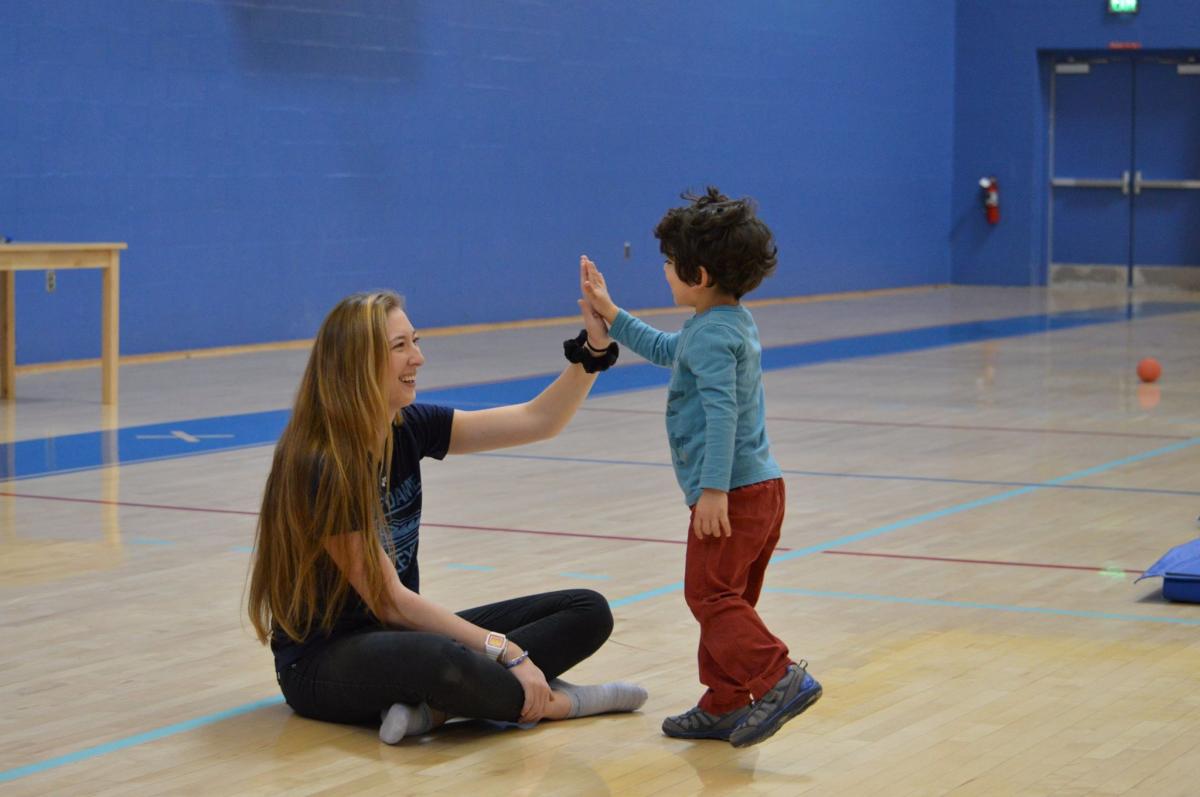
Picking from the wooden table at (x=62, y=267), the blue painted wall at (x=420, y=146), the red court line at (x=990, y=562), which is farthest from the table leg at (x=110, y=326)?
the red court line at (x=990, y=562)

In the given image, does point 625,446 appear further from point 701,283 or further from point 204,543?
point 701,283

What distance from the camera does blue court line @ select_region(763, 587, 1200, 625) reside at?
450 centimetres

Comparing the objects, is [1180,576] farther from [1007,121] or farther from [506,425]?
[1007,121]

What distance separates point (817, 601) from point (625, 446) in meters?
3.12

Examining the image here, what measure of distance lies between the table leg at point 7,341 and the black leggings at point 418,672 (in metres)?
6.34

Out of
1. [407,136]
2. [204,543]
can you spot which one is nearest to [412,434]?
[204,543]

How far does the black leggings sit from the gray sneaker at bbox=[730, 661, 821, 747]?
459 mm

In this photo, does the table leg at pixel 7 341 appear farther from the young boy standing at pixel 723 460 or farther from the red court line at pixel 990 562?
the young boy standing at pixel 723 460

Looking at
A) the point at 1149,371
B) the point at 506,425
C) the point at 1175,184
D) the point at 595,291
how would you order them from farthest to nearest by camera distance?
the point at 1175,184 < the point at 1149,371 < the point at 506,425 < the point at 595,291

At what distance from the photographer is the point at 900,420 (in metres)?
8.70

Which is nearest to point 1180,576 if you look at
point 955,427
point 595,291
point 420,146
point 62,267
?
point 595,291

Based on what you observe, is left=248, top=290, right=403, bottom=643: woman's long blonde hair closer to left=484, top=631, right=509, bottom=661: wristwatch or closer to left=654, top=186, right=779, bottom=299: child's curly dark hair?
left=484, top=631, right=509, bottom=661: wristwatch

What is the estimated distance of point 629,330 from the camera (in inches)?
141

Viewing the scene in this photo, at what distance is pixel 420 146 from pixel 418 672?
1005 cm
